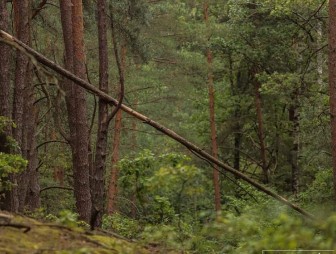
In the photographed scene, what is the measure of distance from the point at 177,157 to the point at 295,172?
15.8 metres

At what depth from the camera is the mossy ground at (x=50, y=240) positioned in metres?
3.80

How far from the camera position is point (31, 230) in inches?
165

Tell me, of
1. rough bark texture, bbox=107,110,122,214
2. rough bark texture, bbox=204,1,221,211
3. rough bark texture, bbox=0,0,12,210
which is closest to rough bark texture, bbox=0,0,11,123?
rough bark texture, bbox=0,0,12,210

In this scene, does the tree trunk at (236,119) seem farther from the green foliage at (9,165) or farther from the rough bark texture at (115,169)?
the green foliage at (9,165)

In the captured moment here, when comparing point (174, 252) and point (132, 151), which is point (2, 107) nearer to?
point (174, 252)

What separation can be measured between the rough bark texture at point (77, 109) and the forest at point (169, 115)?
0.03 metres

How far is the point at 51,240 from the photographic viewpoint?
407 centimetres

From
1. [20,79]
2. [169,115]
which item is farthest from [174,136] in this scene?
[169,115]

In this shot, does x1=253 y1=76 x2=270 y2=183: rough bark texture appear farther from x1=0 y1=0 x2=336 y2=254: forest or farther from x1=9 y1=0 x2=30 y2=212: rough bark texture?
x1=9 y1=0 x2=30 y2=212: rough bark texture

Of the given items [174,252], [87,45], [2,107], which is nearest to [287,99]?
[87,45]

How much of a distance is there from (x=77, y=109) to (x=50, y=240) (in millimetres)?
9076

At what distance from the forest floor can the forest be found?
0.07ft

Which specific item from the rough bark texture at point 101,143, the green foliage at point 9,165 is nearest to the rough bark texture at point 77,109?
the rough bark texture at point 101,143

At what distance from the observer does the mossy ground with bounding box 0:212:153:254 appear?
3.80 metres
